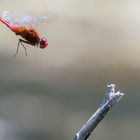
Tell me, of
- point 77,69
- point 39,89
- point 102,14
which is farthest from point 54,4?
point 39,89

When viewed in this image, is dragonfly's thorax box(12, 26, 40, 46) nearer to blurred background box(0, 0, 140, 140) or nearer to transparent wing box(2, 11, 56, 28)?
transparent wing box(2, 11, 56, 28)

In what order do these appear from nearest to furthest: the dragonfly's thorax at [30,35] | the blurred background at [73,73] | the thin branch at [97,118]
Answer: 1. the dragonfly's thorax at [30,35]
2. the thin branch at [97,118]
3. the blurred background at [73,73]

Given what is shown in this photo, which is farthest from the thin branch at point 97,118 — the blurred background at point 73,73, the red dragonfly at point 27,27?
the blurred background at point 73,73

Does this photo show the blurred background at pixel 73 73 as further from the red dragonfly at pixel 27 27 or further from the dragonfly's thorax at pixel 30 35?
the dragonfly's thorax at pixel 30 35

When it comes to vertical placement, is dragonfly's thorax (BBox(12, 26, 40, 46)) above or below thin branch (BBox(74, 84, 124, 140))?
above

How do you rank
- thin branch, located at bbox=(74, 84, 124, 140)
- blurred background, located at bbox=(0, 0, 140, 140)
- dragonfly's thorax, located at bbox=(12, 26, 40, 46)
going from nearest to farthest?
dragonfly's thorax, located at bbox=(12, 26, 40, 46)
thin branch, located at bbox=(74, 84, 124, 140)
blurred background, located at bbox=(0, 0, 140, 140)

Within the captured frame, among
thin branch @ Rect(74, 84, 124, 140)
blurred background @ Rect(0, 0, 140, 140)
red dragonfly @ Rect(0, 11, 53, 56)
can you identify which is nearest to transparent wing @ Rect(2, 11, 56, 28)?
red dragonfly @ Rect(0, 11, 53, 56)

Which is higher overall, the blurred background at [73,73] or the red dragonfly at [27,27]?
the red dragonfly at [27,27]

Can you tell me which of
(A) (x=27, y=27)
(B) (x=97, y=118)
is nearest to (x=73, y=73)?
(B) (x=97, y=118)
